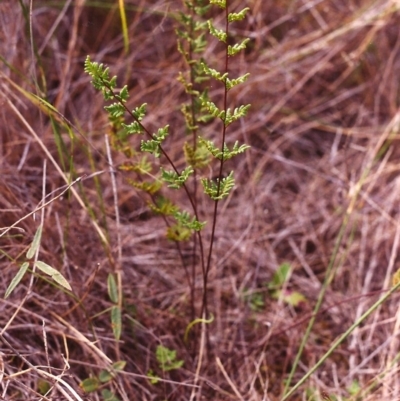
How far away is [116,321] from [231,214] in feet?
2.51

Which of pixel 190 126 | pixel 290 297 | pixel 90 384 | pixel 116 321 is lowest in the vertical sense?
pixel 290 297

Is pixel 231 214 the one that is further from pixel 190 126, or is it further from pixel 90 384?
pixel 90 384

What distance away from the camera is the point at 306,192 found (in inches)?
88.4

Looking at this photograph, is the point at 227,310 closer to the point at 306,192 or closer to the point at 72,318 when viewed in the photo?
the point at 72,318

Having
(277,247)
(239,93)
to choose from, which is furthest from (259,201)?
(239,93)

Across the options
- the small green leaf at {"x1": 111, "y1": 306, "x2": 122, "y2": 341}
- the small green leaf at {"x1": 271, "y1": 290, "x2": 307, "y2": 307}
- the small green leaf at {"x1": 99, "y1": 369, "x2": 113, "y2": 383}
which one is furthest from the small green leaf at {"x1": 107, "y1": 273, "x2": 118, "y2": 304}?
the small green leaf at {"x1": 271, "y1": 290, "x2": 307, "y2": 307}

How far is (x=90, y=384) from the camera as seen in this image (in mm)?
1411

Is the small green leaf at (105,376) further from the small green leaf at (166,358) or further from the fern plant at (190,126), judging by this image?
the fern plant at (190,126)

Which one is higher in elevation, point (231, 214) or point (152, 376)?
point (231, 214)

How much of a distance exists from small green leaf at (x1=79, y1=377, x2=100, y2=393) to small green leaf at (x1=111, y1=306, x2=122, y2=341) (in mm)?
116

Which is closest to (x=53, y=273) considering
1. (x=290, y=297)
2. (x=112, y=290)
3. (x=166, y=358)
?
(x=112, y=290)

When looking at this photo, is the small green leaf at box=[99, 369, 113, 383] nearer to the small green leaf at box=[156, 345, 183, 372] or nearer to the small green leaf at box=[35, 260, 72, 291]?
the small green leaf at box=[156, 345, 183, 372]

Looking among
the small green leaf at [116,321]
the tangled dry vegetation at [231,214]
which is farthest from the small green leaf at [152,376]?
the small green leaf at [116,321]

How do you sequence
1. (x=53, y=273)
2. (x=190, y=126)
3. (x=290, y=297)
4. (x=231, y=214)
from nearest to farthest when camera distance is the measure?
(x=53, y=273) → (x=190, y=126) → (x=290, y=297) → (x=231, y=214)
